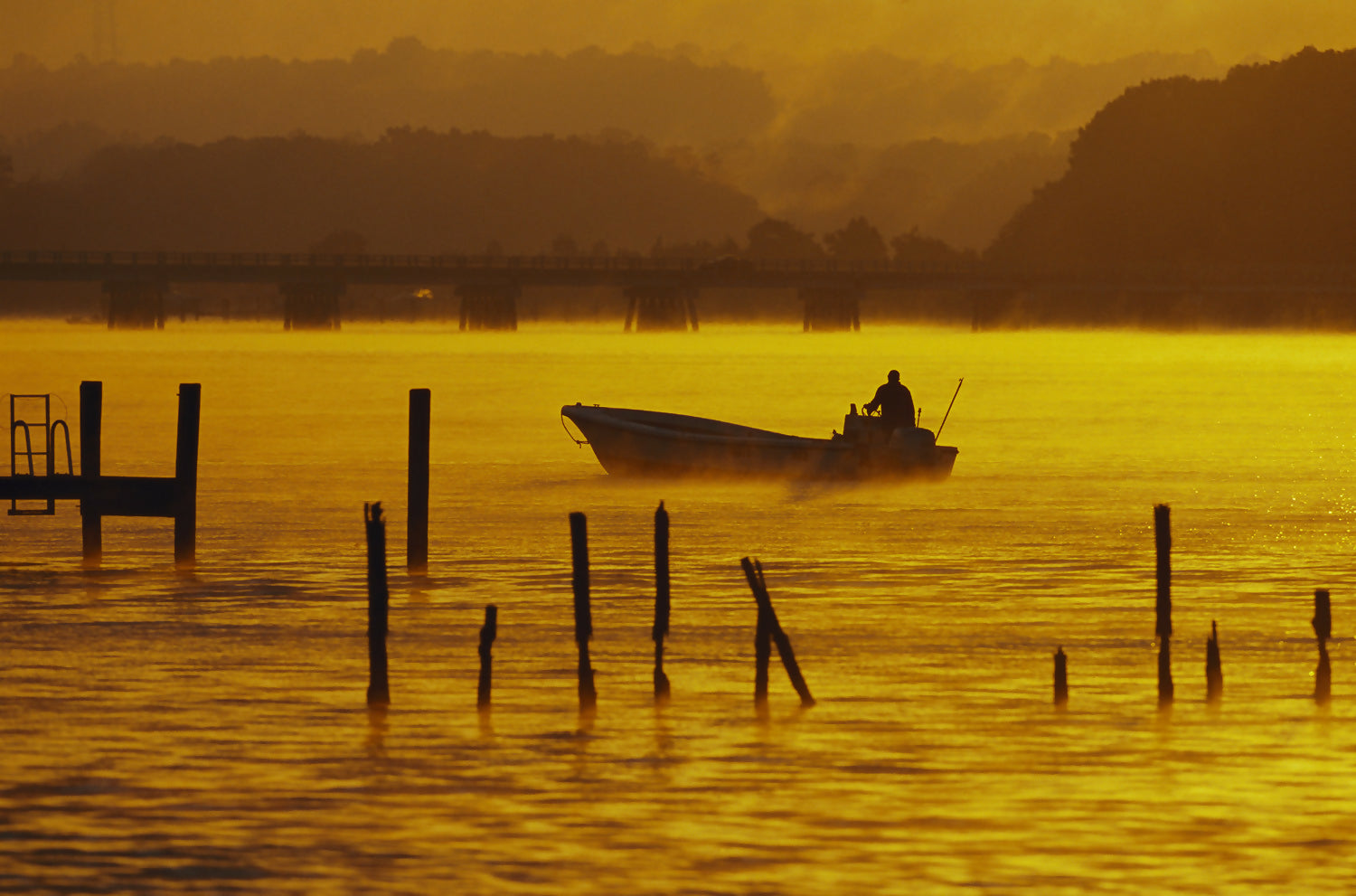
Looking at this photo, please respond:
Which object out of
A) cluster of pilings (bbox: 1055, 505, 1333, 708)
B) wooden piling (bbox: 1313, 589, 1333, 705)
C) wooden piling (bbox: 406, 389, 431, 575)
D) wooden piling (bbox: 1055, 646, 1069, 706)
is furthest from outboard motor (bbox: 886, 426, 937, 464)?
wooden piling (bbox: 1055, 646, 1069, 706)

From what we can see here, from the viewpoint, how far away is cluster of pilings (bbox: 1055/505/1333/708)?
69.1 feet

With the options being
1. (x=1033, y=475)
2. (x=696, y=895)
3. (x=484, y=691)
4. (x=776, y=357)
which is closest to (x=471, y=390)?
(x=1033, y=475)

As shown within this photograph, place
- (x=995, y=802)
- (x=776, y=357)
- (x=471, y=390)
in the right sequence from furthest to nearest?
(x=776, y=357)
(x=471, y=390)
(x=995, y=802)

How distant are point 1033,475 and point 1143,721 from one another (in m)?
32.1

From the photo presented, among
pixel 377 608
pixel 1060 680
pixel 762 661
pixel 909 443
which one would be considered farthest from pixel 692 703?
pixel 909 443

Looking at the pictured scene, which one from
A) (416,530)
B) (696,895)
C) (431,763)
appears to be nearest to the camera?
(696,895)

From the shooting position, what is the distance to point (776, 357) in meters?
176

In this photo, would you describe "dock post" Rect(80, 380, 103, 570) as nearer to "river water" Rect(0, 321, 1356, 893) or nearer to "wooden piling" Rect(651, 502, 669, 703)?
"river water" Rect(0, 321, 1356, 893)

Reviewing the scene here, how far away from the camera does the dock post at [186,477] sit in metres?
28.9

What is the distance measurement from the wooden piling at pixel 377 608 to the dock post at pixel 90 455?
35.4ft

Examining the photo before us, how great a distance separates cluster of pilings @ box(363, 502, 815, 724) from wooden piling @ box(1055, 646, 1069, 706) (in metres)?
2.48

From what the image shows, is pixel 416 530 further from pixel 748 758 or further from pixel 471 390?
pixel 471 390

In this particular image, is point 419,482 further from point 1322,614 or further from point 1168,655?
point 1322,614

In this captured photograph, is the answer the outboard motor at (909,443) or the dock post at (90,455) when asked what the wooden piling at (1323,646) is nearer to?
the dock post at (90,455)
